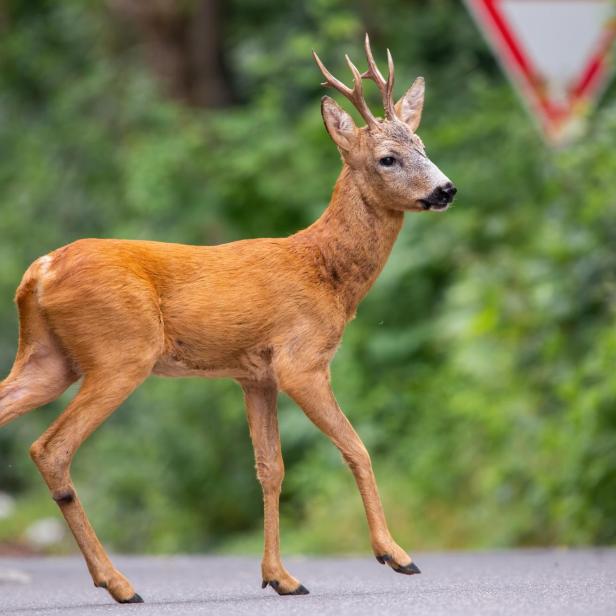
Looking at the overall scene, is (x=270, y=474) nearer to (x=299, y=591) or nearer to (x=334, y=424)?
(x=334, y=424)

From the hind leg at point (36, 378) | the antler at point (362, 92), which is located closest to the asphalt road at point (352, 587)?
the hind leg at point (36, 378)

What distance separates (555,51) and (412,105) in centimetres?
627

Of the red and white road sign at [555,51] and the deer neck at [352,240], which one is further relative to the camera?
the red and white road sign at [555,51]

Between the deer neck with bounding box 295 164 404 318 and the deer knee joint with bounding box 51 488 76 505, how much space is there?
5.52ft

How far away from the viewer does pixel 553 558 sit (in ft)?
36.8

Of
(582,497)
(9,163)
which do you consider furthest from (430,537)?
(9,163)

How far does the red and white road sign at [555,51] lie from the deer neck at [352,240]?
6270mm

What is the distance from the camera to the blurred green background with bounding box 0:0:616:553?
46.1 feet

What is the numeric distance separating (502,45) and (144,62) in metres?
11.3

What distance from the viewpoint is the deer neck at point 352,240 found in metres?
8.71

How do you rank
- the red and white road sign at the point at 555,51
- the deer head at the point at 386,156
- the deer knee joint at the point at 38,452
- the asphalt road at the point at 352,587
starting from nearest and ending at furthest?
the asphalt road at the point at 352,587, the deer knee joint at the point at 38,452, the deer head at the point at 386,156, the red and white road sign at the point at 555,51

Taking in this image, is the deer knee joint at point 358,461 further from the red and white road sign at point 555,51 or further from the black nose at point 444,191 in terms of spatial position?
the red and white road sign at point 555,51

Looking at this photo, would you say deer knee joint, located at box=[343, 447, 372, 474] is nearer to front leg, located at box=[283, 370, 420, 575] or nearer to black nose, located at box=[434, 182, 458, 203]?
front leg, located at box=[283, 370, 420, 575]

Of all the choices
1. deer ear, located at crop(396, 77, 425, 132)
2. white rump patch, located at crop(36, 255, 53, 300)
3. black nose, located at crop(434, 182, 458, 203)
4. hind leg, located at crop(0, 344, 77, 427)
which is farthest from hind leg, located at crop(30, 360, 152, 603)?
deer ear, located at crop(396, 77, 425, 132)
